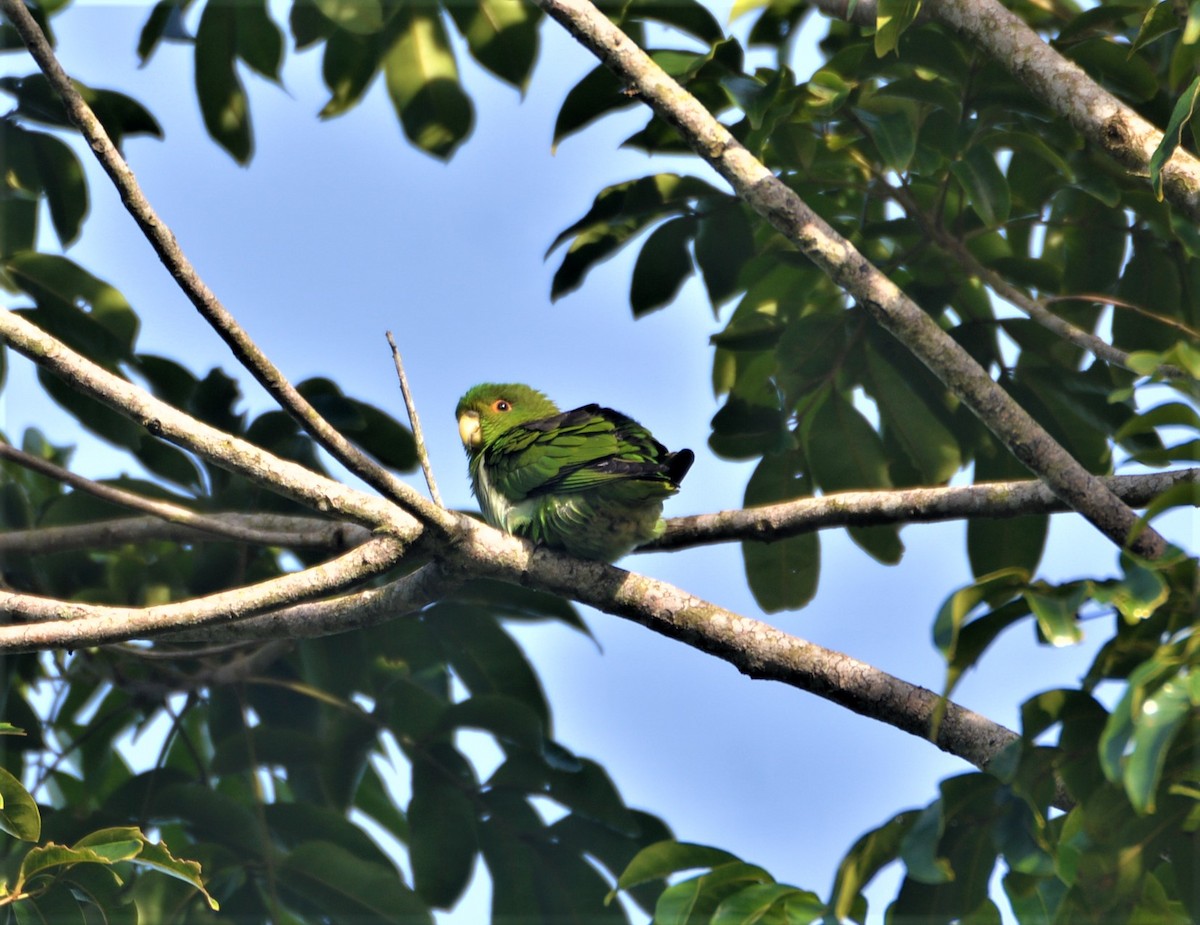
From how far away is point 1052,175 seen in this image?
3740 millimetres

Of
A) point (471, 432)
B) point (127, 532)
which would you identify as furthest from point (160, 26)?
point (471, 432)

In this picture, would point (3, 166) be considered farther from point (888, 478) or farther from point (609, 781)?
point (888, 478)

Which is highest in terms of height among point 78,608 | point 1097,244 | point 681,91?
point 1097,244

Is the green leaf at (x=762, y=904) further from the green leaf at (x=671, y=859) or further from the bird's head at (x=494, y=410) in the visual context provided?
the bird's head at (x=494, y=410)

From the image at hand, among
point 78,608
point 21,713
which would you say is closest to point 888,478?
point 78,608

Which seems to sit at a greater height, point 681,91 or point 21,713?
point 681,91

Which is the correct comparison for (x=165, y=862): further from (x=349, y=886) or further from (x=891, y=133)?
(x=891, y=133)

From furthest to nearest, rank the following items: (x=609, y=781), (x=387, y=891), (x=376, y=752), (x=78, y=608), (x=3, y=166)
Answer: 1. (x=376, y=752)
2. (x=3, y=166)
3. (x=609, y=781)
4. (x=387, y=891)
5. (x=78, y=608)

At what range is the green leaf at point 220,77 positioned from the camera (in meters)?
4.01

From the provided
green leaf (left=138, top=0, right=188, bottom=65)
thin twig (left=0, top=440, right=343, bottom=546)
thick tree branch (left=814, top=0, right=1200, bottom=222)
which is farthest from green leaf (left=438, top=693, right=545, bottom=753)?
green leaf (left=138, top=0, right=188, bottom=65)

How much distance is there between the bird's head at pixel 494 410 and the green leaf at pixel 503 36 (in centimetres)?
127

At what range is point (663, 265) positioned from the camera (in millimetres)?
3746

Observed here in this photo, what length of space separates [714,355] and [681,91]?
1310 millimetres

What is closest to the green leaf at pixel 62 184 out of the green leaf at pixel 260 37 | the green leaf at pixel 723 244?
the green leaf at pixel 260 37
